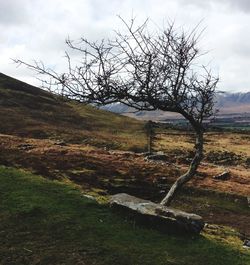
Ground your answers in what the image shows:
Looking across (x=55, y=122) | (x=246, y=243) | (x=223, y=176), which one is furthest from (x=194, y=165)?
(x=55, y=122)

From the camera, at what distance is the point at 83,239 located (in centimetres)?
1301

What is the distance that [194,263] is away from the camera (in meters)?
12.2

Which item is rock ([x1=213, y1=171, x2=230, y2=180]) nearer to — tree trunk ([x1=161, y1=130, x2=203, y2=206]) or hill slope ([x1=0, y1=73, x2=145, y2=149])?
tree trunk ([x1=161, y1=130, x2=203, y2=206])

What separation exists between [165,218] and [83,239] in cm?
268

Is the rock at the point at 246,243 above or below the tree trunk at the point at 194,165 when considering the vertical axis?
below

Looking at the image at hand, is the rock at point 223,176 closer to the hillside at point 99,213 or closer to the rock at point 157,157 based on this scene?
the hillside at point 99,213

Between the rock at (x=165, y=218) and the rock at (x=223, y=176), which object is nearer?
the rock at (x=165, y=218)

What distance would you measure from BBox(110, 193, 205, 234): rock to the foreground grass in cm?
33

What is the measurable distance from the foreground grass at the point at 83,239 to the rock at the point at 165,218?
0.33 meters

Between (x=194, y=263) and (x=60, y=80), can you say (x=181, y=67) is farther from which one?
(x=194, y=263)

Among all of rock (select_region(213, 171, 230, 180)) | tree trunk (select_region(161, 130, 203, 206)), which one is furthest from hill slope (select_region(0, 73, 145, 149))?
tree trunk (select_region(161, 130, 203, 206))

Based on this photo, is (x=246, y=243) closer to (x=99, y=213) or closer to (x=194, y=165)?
(x=194, y=165)

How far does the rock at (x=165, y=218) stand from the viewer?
13.9 metres

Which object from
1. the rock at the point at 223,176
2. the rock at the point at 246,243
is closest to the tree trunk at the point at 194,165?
the rock at the point at 246,243
